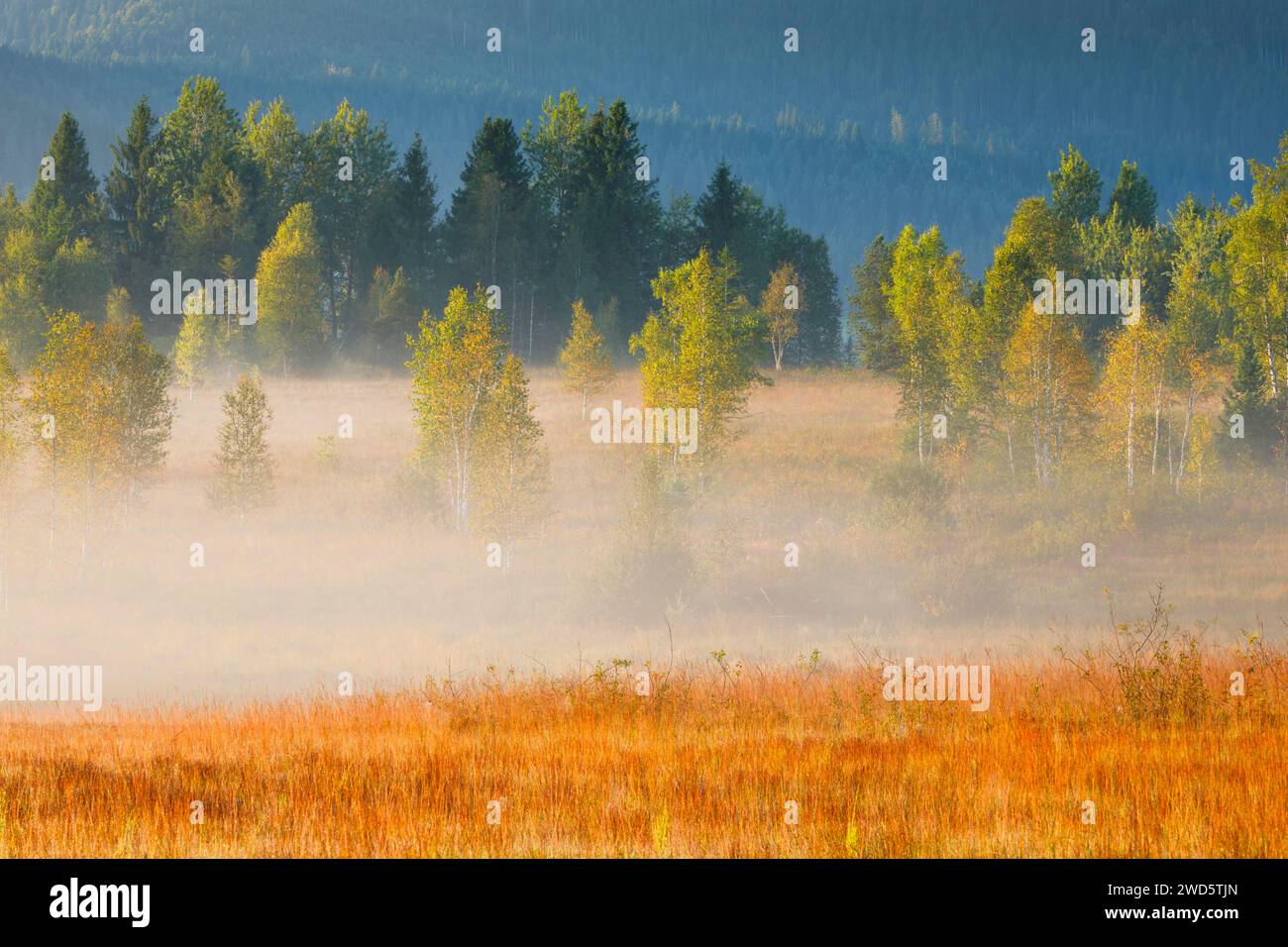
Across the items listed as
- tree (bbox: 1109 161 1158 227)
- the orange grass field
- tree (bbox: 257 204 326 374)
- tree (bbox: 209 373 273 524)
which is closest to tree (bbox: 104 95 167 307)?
tree (bbox: 257 204 326 374)

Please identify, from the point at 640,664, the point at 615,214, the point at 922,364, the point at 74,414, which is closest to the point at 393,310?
the point at 615,214

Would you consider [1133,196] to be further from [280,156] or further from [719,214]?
[280,156]

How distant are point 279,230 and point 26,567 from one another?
39402 mm

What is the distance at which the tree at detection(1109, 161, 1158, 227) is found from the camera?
85.1 metres

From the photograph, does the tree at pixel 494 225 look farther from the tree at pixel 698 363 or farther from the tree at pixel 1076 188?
the tree at pixel 698 363

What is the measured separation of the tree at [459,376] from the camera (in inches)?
1560

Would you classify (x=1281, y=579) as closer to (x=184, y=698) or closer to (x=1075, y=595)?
(x=1075, y=595)

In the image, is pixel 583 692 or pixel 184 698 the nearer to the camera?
pixel 583 692

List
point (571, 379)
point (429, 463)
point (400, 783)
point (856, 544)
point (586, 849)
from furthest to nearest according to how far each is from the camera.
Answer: point (571, 379) → point (429, 463) → point (856, 544) → point (400, 783) → point (586, 849)

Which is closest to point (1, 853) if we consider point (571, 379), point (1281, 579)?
point (1281, 579)

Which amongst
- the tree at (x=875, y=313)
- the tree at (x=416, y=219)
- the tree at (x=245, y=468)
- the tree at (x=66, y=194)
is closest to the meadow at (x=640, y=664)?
the tree at (x=245, y=468)

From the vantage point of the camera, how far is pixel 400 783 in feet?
35.8

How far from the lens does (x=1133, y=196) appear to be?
8562 cm

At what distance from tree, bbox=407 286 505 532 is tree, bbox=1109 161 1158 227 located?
60106 millimetres
